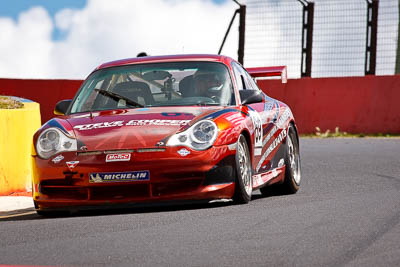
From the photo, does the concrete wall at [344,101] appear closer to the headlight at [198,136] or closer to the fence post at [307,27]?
the fence post at [307,27]

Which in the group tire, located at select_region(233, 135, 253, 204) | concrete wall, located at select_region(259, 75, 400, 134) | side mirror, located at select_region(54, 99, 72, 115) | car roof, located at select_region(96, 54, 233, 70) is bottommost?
concrete wall, located at select_region(259, 75, 400, 134)

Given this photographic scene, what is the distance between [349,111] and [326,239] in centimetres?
1476

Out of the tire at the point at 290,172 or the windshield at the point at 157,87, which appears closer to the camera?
the windshield at the point at 157,87

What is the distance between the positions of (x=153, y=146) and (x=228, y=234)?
1503 millimetres

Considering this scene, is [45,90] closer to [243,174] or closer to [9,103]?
[9,103]

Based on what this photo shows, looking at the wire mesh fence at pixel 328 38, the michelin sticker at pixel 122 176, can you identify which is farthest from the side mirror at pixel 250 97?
the wire mesh fence at pixel 328 38

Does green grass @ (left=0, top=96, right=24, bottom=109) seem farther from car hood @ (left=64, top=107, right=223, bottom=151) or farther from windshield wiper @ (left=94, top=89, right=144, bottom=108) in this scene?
car hood @ (left=64, top=107, right=223, bottom=151)

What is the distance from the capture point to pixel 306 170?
13.0 m

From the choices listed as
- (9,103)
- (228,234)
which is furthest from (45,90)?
(228,234)

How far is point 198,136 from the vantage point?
7.81m

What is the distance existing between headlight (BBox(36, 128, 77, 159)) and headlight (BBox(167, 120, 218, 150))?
801mm

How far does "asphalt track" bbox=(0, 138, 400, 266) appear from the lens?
5539mm

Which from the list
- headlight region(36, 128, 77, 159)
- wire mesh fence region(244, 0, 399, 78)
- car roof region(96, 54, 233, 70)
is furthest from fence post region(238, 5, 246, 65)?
headlight region(36, 128, 77, 159)

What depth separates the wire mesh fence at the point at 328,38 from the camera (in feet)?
61.8
